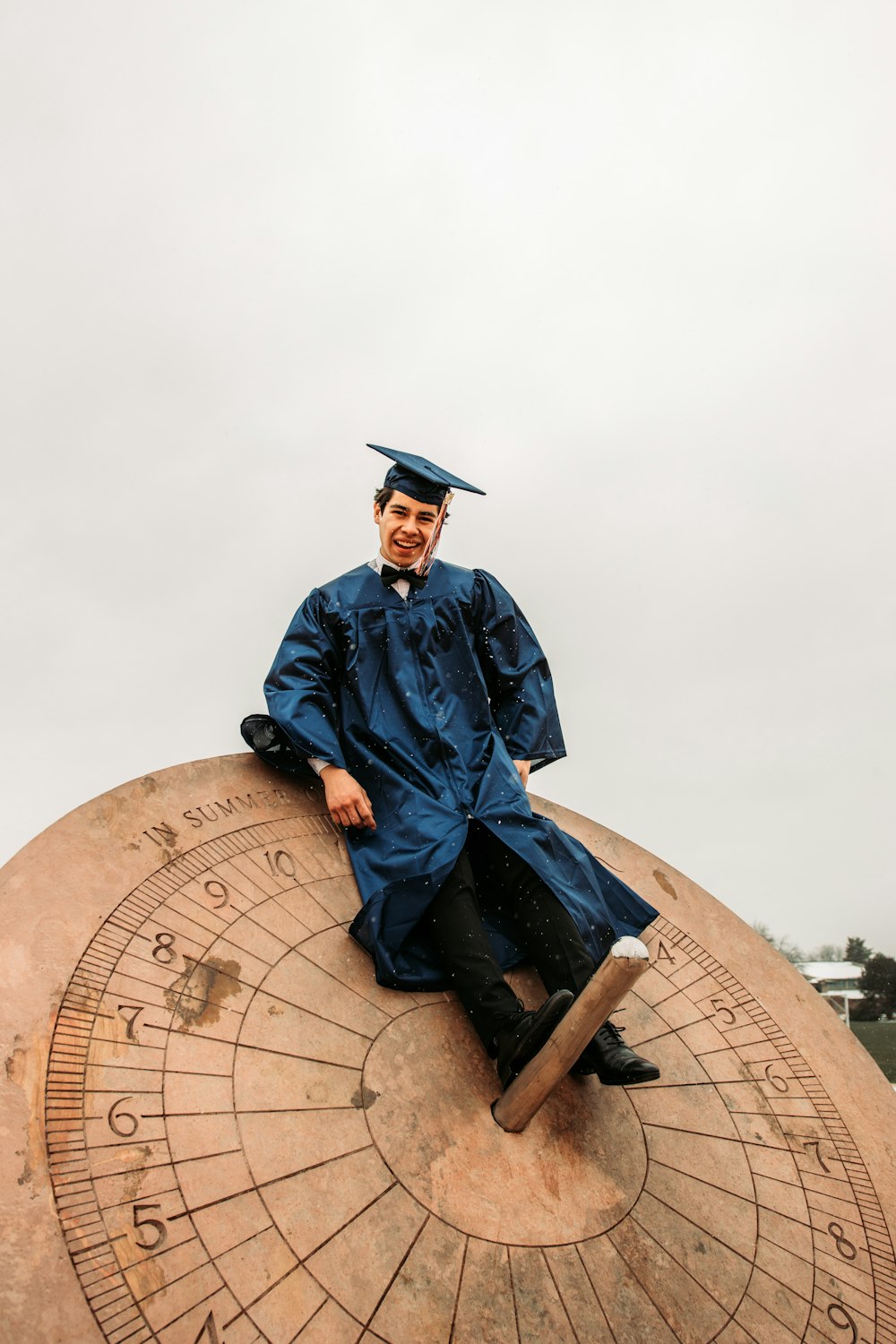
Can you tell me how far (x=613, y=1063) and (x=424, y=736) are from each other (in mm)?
1409

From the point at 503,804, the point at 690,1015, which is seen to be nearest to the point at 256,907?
the point at 503,804

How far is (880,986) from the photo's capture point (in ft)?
43.7

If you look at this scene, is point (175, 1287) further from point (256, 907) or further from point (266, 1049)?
point (256, 907)

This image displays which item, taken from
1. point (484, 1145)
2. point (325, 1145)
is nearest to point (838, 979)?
point (484, 1145)

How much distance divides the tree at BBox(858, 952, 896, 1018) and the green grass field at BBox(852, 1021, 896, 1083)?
0.23 m

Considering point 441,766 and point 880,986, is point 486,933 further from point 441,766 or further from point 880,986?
point 880,986

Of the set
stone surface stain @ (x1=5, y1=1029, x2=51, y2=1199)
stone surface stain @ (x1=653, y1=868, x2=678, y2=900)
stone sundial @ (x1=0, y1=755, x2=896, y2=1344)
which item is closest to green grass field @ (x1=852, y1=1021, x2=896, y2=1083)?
stone surface stain @ (x1=653, y1=868, x2=678, y2=900)

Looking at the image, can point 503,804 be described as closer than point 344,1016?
No

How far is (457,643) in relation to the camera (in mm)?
4074

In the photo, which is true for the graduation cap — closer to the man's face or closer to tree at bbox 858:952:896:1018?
→ the man's face

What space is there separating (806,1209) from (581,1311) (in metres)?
1.02

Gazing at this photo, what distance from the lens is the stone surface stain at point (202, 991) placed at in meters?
2.83

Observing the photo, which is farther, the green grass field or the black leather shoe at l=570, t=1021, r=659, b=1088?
the green grass field

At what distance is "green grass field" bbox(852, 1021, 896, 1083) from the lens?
9.73 meters
